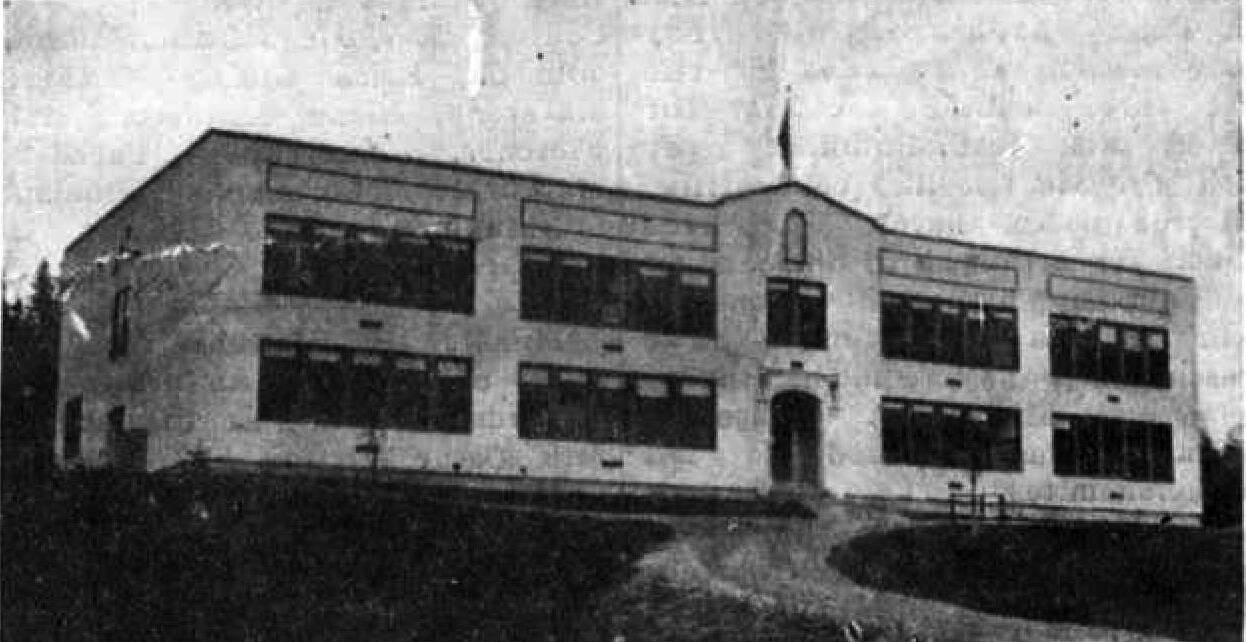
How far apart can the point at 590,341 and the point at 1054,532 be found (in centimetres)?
851

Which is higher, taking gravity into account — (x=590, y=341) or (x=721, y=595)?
(x=590, y=341)

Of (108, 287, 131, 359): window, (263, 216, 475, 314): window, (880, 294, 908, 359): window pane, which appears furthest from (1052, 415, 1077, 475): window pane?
(108, 287, 131, 359): window

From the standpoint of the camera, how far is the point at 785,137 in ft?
85.2

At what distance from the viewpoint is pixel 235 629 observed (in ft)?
53.3

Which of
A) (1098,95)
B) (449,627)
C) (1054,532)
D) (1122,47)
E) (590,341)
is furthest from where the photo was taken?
(590,341)

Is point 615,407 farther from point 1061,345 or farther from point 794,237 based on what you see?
point 1061,345

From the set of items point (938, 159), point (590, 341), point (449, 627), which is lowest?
point (449, 627)

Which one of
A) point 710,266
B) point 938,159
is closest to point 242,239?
point 710,266

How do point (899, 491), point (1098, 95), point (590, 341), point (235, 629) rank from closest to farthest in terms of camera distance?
1. point (235, 629)
2. point (1098, 95)
3. point (590, 341)
4. point (899, 491)

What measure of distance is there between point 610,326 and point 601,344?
38 cm

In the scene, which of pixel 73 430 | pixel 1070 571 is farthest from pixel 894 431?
pixel 73 430

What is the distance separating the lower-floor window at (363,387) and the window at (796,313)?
6125 millimetres

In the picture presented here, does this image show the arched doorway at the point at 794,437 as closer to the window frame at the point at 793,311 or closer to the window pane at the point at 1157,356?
the window frame at the point at 793,311

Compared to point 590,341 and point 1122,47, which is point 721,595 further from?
point 590,341
